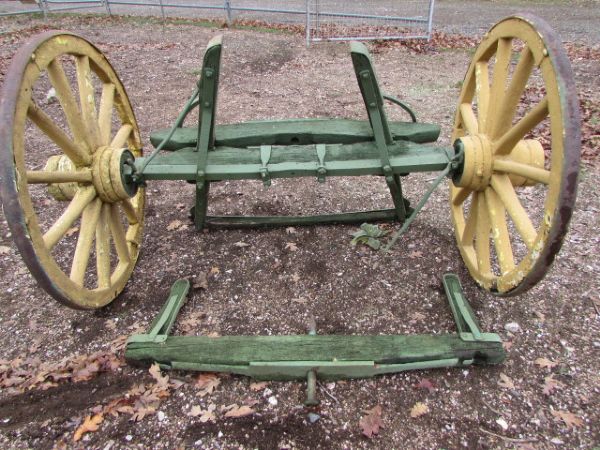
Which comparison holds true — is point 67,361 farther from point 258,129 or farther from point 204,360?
point 258,129

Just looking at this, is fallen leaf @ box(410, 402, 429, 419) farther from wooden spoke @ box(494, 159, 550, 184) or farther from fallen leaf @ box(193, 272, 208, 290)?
fallen leaf @ box(193, 272, 208, 290)

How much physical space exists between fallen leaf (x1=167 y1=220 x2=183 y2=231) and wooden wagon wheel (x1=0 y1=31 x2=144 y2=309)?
0.45 meters

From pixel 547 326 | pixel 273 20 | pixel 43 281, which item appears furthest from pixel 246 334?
pixel 273 20

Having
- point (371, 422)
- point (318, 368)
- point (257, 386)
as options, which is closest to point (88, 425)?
point (257, 386)

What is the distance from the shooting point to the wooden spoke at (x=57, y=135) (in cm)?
223

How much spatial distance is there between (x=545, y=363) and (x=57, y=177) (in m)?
3.08

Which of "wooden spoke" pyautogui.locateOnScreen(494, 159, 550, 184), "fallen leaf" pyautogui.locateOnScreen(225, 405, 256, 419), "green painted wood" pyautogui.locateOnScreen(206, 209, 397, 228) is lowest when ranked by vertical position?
"fallen leaf" pyautogui.locateOnScreen(225, 405, 256, 419)

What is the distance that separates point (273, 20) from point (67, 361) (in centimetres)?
1049

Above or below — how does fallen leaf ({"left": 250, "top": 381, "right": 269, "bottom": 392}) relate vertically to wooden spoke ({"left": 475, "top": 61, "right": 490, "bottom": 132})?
below

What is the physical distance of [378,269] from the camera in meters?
3.33

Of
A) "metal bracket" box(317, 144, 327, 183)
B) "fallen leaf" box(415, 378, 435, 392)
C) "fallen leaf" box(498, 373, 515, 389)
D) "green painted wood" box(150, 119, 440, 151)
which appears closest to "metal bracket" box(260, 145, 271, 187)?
"green painted wood" box(150, 119, 440, 151)

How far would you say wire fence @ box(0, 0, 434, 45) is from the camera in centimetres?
919

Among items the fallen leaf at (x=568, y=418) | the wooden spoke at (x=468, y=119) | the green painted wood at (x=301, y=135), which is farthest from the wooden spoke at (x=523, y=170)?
the fallen leaf at (x=568, y=418)

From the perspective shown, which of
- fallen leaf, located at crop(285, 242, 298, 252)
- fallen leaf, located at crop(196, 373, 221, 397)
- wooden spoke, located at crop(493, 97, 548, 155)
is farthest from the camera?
fallen leaf, located at crop(285, 242, 298, 252)
